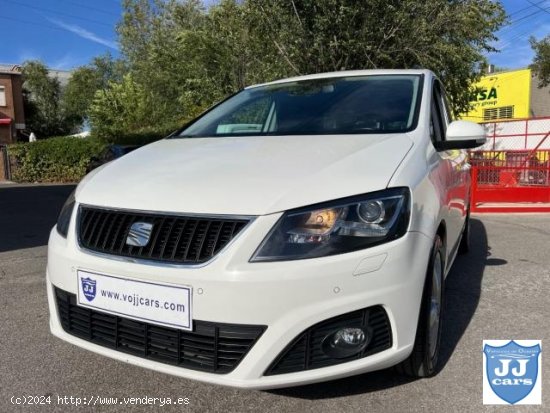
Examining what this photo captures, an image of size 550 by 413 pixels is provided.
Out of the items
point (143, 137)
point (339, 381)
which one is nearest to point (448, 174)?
point (339, 381)

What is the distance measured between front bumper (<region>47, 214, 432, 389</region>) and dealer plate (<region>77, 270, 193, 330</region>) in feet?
0.14

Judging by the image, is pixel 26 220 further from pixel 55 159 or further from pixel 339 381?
pixel 55 159

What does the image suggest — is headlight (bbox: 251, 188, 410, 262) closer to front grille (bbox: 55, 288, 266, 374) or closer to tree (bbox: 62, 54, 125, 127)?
front grille (bbox: 55, 288, 266, 374)

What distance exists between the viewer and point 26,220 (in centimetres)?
872

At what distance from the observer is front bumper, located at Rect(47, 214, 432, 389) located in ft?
6.45

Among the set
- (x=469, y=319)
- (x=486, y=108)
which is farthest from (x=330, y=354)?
(x=486, y=108)

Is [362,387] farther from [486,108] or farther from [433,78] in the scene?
[486,108]

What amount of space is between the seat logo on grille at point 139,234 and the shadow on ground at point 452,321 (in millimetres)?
1018

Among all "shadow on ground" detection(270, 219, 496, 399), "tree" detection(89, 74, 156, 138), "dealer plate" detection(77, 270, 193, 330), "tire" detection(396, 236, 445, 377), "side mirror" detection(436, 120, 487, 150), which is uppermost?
"tree" detection(89, 74, 156, 138)

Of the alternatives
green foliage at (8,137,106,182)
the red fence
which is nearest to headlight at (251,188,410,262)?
the red fence

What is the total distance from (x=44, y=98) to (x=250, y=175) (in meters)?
51.5

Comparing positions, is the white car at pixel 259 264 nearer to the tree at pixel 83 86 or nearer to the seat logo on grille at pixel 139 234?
the seat logo on grille at pixel 139 234

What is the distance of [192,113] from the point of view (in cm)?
2103

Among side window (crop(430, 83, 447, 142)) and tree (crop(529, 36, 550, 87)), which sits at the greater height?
tree (crop(529, 36, 550, 87))
